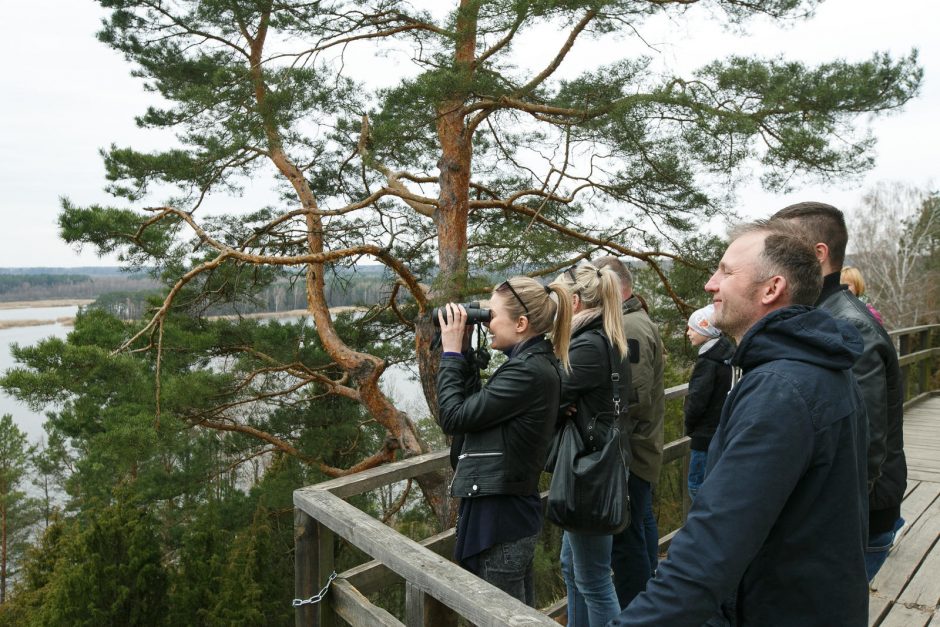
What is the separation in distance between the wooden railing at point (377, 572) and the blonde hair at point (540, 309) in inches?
23.6

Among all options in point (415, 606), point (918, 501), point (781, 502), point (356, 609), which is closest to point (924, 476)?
point (918, 501)

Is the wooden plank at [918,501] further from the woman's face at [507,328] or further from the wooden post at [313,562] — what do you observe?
the wooden post at [313,562]

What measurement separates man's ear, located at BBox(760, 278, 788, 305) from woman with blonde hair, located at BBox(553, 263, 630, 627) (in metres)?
0.91

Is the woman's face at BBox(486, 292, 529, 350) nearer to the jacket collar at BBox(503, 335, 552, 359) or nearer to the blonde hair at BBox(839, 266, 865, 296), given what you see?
the jacket collar at BBox(503, 335, 552, 359)

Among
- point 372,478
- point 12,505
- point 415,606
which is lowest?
point 12,505

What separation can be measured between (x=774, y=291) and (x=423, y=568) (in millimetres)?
915

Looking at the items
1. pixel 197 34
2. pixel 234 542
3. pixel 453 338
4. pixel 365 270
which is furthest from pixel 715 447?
pixel 234 542

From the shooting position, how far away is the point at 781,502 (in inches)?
38.0

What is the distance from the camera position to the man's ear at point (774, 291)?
1.11 metres

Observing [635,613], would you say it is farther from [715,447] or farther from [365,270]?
[365,270]

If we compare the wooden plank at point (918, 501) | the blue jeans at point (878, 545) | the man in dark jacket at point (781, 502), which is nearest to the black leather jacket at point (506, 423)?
the man in dark jacket at point (781, 502)

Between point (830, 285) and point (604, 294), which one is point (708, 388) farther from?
point (830, 285)

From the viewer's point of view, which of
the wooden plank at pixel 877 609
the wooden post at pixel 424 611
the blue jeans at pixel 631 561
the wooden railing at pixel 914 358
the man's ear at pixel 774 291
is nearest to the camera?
the man's ear at pixel 774 291

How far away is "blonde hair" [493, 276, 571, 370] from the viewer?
6.49ft
